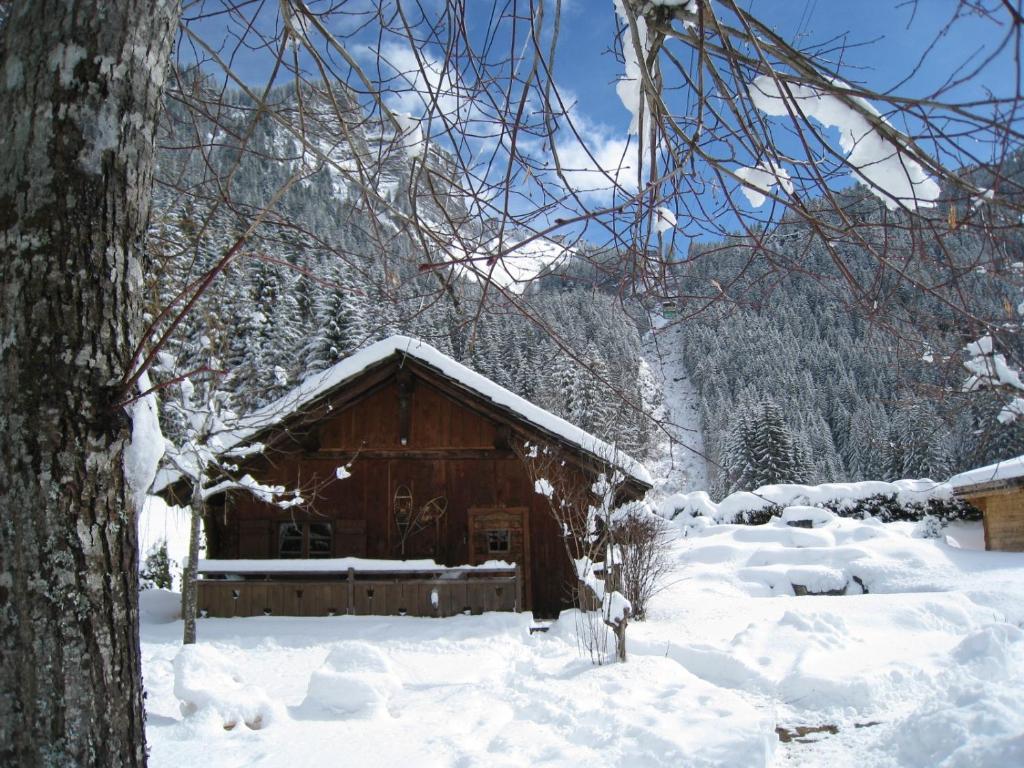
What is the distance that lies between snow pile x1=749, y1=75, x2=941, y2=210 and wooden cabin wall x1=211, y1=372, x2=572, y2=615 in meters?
11.5

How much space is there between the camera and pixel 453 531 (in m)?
13.5

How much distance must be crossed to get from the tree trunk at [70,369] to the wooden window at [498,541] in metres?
11.8

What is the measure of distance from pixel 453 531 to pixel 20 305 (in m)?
12.2

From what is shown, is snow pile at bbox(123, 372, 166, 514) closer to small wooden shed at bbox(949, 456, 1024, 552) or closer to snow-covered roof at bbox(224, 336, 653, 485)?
snow-covered roof at bbox(224, 336, 653, 485)

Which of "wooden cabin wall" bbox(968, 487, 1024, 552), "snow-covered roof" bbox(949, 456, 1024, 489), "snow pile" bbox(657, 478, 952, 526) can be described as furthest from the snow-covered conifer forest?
"snow pile" bbox(657, 478, 952, 526)

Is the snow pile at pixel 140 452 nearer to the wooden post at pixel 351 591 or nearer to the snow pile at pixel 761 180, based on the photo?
the snow pile at pixel 761 180

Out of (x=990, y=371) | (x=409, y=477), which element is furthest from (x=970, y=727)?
(x=409, y=477)

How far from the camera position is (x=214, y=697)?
5527mm

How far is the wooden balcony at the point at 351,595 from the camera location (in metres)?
11.5

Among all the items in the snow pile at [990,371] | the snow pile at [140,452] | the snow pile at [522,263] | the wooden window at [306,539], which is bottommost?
the wooden window at [306,539]

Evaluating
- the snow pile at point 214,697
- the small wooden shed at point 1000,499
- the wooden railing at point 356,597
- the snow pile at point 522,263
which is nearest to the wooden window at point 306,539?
the wooden railing at point 356,597

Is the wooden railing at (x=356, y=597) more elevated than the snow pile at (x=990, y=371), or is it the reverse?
the snow pile at (x=990, y=371)

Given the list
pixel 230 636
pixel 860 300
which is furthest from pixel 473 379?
pixel 860 300

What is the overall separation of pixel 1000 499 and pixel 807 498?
1178cm
